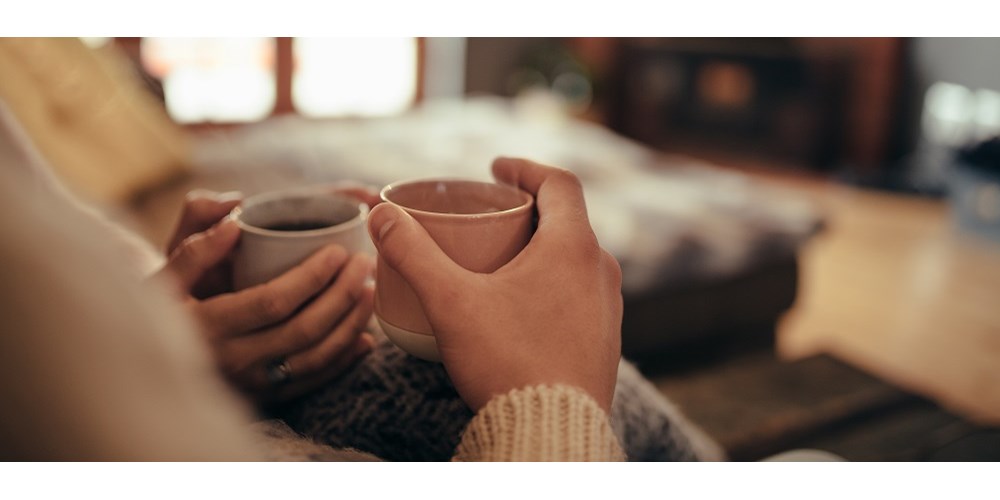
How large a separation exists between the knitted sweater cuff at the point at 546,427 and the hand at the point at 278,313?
0.62 ft

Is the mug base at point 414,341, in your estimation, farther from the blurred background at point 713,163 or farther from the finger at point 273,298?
the blurred background at point 713,163

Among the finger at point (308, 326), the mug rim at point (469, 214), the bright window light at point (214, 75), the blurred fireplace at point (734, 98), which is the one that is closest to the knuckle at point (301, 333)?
the finger at point (308, 326)

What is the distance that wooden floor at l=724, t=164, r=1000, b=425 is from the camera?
74.6 inches

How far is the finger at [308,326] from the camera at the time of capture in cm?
56

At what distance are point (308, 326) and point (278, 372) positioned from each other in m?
0.06

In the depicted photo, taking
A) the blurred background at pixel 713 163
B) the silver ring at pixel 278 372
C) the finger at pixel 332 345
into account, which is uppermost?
the finger at pixel 332 345

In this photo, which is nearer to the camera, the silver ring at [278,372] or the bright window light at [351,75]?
the silver ring at [278,372]

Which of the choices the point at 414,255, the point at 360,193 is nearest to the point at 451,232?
the point at 414,255

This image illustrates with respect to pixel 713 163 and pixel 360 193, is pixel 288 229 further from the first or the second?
pixel 713 163

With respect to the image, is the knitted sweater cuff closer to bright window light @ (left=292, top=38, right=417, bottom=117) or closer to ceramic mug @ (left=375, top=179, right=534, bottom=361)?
ceramic mug @ (left=375, top=179, right=534, bottom=361)

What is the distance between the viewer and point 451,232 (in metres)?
0.47

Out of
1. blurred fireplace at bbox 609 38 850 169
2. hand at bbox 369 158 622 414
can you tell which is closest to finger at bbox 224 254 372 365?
hand at bbox 369 158 622 414

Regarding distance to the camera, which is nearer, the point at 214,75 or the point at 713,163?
the point at 214,75
